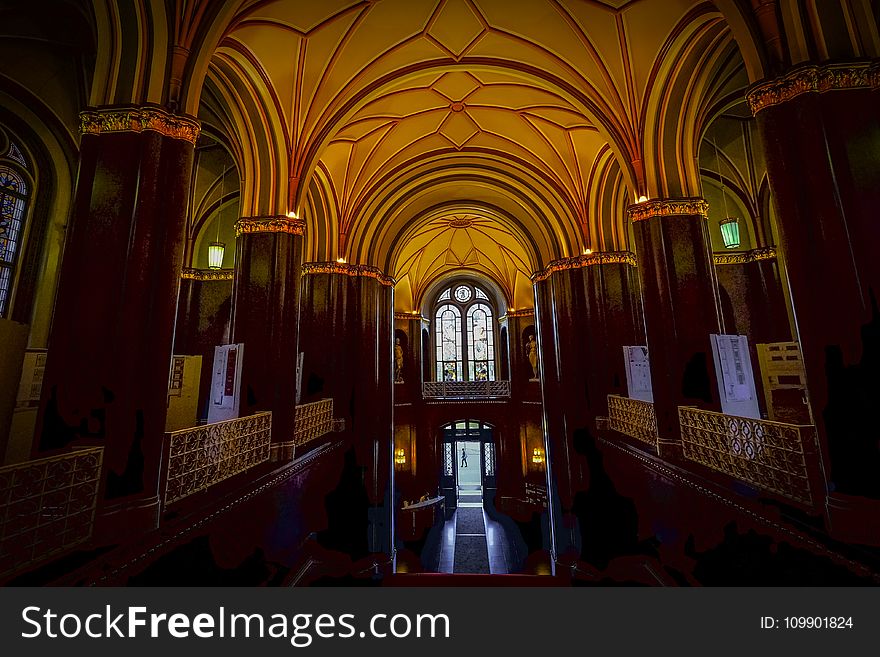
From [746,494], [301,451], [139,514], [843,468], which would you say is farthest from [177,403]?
[843,468]

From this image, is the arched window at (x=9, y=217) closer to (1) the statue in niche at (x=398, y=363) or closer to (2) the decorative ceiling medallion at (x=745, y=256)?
(1) the statue in niche at (x=398, y=363)

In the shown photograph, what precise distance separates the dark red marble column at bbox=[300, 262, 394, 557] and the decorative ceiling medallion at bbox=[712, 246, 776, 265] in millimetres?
9179

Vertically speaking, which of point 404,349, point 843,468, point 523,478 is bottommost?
point 523,478

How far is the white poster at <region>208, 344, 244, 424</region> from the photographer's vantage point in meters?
6.00

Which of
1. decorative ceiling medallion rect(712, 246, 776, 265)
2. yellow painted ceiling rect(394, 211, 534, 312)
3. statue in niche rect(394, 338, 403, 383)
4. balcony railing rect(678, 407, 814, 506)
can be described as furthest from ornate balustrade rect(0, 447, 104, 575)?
yellow painted ceiling rect(394, 211, 534, 312)

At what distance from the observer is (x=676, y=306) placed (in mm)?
6207

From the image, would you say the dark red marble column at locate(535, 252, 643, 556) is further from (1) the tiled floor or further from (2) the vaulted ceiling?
(1) the tiled floor

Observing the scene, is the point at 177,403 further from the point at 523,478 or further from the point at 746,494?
the point at 523,478

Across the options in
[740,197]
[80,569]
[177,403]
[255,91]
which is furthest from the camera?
[740,197]

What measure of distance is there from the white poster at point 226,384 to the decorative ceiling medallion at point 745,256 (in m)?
10.9

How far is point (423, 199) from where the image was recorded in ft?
43.8

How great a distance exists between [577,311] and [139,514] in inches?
383

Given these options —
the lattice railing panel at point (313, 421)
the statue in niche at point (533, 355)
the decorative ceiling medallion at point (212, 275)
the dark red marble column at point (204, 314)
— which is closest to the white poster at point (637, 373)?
the lattice railing panel at point (313, 421)

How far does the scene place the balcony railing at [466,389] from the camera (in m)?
18.6
